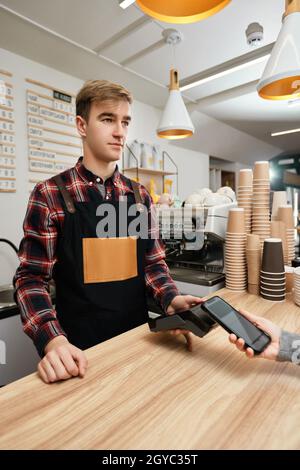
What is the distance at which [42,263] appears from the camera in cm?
107

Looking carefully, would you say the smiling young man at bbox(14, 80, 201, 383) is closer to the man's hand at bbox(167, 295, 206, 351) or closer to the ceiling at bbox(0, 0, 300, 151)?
the man's hand at bbox(167, 295, 206, 351)

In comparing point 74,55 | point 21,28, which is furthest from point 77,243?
point 74,55

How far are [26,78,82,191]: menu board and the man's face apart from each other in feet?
6.35

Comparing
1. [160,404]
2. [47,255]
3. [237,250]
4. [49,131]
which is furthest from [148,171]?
[160,404]

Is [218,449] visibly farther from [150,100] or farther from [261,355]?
[150,100]

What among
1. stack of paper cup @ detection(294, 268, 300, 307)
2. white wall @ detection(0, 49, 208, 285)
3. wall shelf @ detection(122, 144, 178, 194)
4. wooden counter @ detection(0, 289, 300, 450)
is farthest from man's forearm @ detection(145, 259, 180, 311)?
wall shelf @ detection(122, 144, 178, 194)

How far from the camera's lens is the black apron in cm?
112

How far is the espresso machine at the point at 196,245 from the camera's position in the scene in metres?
1.71

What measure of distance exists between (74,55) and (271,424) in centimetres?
317

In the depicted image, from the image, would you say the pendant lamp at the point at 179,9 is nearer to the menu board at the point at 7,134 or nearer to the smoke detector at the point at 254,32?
the smoke detector at the point at 254,32

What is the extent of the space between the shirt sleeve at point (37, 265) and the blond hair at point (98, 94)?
0.37m

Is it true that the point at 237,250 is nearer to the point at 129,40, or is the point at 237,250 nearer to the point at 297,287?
the point at 297,287
